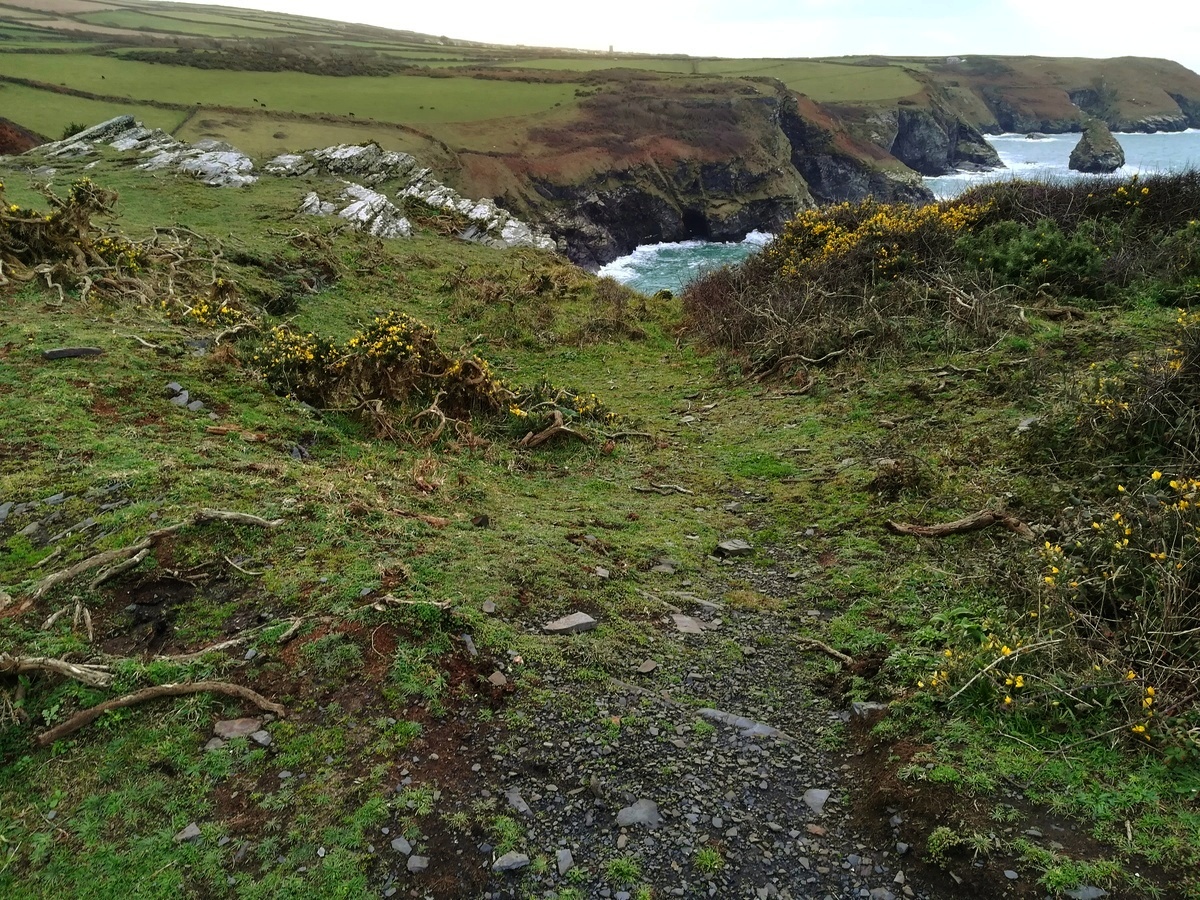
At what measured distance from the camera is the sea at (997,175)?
34938 mm

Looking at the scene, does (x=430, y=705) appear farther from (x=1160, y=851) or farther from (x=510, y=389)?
(x=510, y=389)

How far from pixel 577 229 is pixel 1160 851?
136 feet

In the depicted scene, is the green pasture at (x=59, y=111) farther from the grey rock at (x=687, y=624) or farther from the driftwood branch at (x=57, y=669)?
the grey rock at (x=687, y=624)

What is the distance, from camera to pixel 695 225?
49.7 m

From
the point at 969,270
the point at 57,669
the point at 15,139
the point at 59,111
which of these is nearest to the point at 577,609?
the point at 57,669

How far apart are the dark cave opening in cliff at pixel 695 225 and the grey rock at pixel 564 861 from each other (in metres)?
50.1

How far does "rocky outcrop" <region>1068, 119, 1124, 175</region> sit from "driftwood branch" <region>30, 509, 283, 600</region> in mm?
83533

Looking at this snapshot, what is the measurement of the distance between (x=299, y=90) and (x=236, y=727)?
1958 inches

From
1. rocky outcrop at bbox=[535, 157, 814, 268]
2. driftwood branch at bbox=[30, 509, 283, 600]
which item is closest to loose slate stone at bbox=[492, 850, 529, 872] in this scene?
driftwood branch at bbox=[30, 509, 283, 600]

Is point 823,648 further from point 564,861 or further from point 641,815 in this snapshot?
point 564,861

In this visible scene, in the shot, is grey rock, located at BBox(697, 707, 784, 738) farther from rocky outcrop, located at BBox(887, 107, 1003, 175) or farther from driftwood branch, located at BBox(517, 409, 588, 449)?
rocky outcrop, located at BBox(887, 107, 1003, 175)

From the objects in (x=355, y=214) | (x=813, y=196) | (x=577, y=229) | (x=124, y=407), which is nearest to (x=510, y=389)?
(x=124, y=407)

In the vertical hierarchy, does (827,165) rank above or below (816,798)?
above

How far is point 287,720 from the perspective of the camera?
362cm
